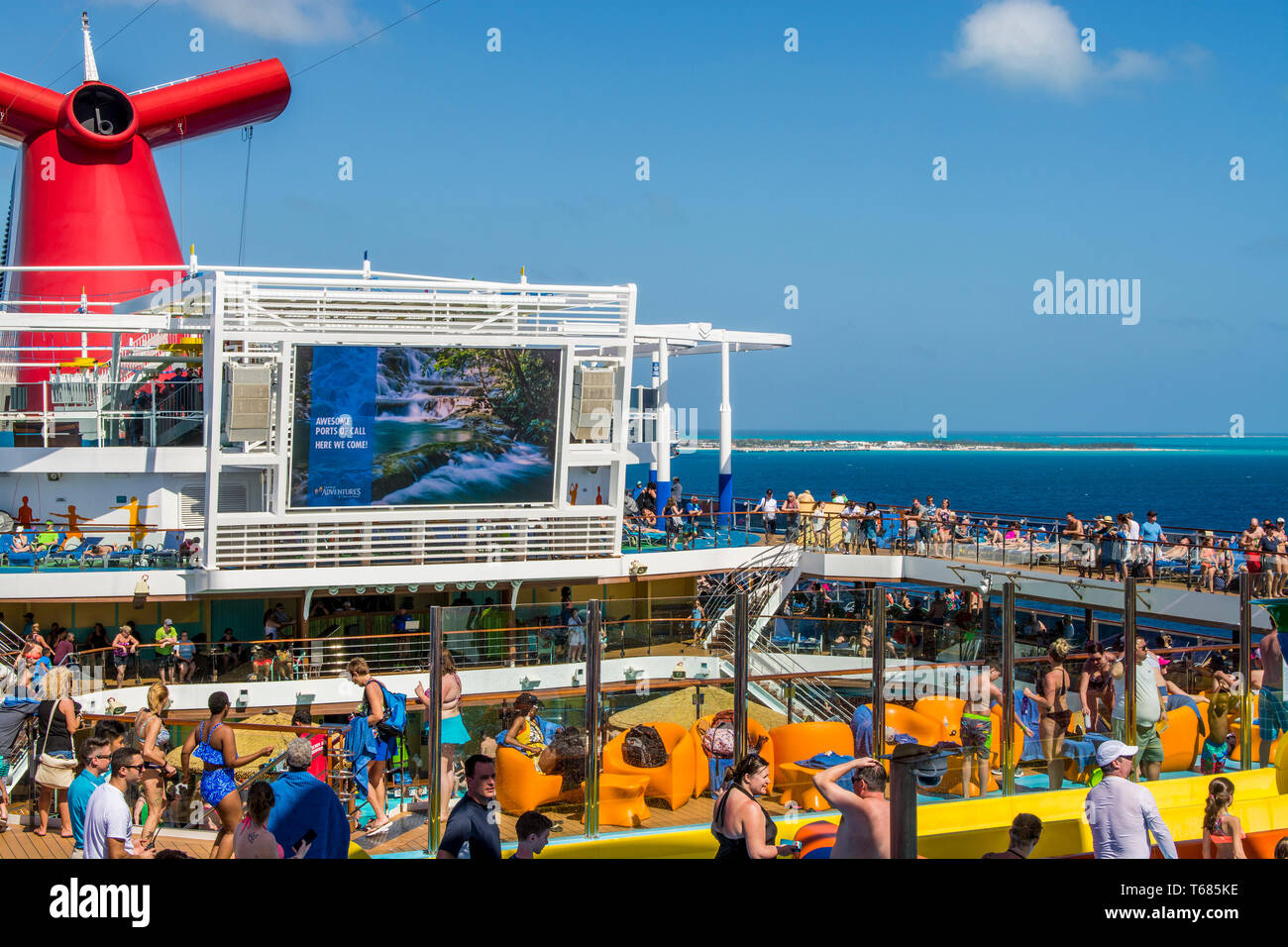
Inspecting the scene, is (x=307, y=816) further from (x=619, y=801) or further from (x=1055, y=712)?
Result: (x=1055, y=712)

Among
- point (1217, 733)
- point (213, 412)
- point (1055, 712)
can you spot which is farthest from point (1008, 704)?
point (213, 412)

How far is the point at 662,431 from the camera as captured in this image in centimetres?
2548

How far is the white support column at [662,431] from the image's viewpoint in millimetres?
24938

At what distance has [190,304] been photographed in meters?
18.8

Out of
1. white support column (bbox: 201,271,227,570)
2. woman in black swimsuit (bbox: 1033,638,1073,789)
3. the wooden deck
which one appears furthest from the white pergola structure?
the wooden deck

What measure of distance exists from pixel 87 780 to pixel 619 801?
387cm

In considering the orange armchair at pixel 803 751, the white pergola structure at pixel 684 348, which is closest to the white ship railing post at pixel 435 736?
the orange armchair at pixel 803 751

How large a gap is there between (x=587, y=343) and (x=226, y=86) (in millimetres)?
11433

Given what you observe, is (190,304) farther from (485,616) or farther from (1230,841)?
(1230,841)

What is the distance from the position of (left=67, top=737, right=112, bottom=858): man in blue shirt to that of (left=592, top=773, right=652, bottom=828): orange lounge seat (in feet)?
11.7

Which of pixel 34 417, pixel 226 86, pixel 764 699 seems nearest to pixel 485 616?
pixel 764 699
